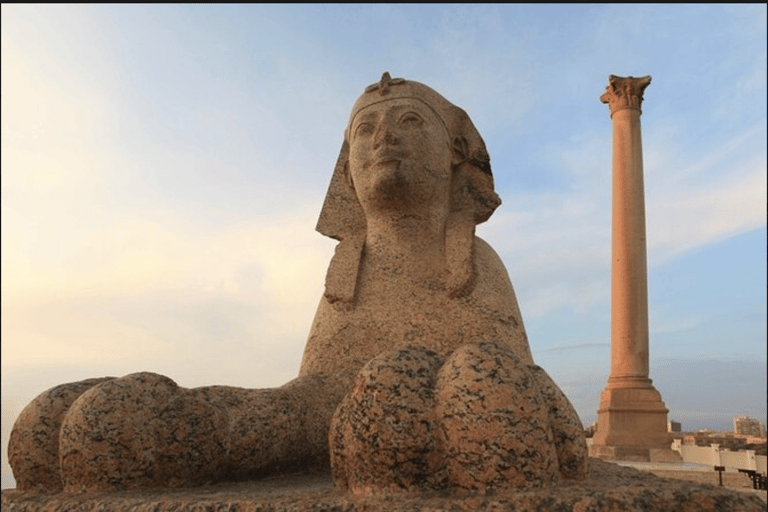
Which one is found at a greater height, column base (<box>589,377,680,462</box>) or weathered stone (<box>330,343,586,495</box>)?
weathered stone (<box>330,343,586,495</box>)

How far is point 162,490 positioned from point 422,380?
945mm

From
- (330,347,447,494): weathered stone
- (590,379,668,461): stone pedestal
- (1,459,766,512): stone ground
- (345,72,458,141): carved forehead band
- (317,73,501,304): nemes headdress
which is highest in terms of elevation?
(345,72,458,141): carved forehead band

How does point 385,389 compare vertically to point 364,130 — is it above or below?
below

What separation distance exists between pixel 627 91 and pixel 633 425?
7.42 m

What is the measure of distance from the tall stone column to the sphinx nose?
1185 centimetres

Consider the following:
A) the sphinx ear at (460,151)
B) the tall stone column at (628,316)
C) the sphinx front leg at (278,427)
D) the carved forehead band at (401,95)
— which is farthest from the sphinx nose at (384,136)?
the tall stone column at (628,316)

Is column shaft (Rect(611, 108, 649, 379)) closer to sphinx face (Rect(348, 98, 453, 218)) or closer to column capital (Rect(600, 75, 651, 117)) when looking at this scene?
column capital (Rect(600, 75, 651, 117))

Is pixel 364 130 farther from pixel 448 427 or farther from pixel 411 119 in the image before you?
pixel 448 427

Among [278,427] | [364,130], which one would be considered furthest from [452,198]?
[278,427]

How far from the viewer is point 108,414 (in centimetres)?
220

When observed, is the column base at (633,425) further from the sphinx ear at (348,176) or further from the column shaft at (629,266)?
the sphinx ear at (348,176)

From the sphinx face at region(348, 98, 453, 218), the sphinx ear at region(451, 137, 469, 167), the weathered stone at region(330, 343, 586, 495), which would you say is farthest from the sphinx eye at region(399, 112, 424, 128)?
the weathered stone at region(330, 343, 586, 495)

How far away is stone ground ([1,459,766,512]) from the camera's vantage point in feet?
5.78

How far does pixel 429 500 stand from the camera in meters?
1.83
